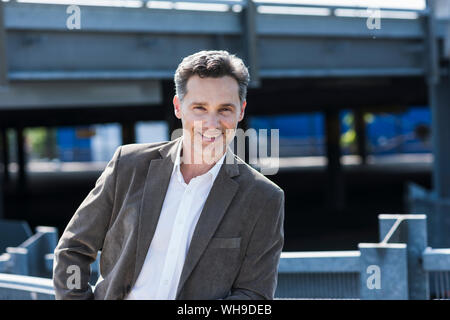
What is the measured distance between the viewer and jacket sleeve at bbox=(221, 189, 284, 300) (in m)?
2.62

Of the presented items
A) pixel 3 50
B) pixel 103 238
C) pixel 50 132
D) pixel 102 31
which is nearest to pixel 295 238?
pixel 102 31

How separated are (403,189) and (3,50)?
22.9 m

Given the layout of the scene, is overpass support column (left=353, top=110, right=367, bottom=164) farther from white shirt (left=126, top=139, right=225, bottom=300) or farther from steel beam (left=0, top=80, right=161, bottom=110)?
white shirt (left=126, top=139, right=225, bottom=300)

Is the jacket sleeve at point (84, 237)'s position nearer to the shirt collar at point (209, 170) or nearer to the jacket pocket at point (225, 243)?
the shirt collar at point (209, 170)

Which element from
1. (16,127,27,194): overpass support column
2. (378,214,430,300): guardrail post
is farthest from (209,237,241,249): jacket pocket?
(16,127,27,194): overpass support column

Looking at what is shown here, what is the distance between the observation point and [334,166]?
27078mm

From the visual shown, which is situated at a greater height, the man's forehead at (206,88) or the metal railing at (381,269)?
the man's forehead at (206,88)

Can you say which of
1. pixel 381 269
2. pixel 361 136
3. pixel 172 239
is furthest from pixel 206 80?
pixel 361 136

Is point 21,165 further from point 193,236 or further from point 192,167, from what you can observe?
point 193,236

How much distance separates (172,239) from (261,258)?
13.7 inches

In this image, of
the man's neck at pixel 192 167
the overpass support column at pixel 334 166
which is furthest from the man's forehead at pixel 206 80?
the overpass support column at pixel 334 166

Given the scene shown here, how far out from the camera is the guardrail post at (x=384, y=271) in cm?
579

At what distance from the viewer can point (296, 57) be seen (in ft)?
43.7

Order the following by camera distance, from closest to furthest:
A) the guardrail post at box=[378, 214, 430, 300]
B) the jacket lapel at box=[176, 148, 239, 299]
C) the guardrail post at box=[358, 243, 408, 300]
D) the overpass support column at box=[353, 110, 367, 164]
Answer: the jacket lapel at box=[176, 148, 239, 299] → the guardrail post at box=[358, 243, 408, 300] → the guardrail post at box=[378, 214, 430, 300] → the overpass support column at box=[353, 110, 367, 164]
